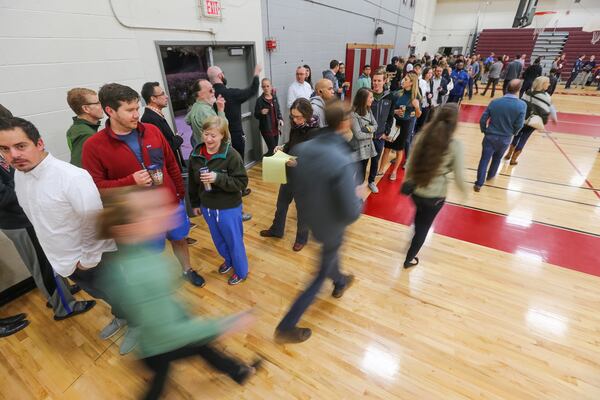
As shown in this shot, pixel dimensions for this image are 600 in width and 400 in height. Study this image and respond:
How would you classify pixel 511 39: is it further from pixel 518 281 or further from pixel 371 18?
pixel 518 281

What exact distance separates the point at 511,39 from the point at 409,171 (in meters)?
22.3

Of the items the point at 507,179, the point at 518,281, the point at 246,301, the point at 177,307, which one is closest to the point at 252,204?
the point at 246,301

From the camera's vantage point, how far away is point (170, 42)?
327 cm

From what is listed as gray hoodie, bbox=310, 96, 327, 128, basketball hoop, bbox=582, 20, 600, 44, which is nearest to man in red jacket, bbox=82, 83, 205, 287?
gray hoodie, bbox=310, 96, 327, 128

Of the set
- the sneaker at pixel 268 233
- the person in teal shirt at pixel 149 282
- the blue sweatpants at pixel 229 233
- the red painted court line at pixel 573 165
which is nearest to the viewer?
the person in teal shirt at pixel 149 282

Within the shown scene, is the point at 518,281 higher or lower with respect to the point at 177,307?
lower

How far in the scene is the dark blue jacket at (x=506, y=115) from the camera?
3.63m

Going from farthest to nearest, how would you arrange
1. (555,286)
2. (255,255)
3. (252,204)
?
(252,204) < (255,255) < (555,286)

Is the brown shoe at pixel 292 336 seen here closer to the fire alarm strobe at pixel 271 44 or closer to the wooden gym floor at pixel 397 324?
the wooden gym floor at pixel 397 324

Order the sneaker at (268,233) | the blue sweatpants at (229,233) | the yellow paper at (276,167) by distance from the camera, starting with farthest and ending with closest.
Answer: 1. the sneaker at (268,233)
2. the yellow paper at (276,167)
3. the blue sweatpants at (229,233)

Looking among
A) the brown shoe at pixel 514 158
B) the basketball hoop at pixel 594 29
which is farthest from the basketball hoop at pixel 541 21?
the brown shoe at pixel 514 158

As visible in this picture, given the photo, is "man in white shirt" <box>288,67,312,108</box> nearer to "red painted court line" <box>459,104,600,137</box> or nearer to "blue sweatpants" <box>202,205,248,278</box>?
"blue sweatpants" <box>202,205,248,278</box>

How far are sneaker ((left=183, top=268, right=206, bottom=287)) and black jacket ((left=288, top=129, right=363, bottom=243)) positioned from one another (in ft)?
4.64

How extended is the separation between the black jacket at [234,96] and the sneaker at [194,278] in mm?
Result: 2154
